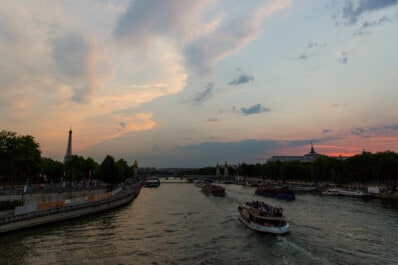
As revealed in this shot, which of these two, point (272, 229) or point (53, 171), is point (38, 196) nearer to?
point (272, 229)

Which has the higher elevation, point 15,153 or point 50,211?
point 15,153

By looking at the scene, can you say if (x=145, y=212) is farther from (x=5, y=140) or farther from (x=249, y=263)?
(x=249, y=263)

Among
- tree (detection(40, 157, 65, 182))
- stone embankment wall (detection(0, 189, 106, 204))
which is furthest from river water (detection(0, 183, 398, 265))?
tree (detection(40, 157, 65, 182))

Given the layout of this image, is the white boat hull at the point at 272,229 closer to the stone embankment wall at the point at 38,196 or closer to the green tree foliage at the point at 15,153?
the stone embankment wall at the point at 38,196

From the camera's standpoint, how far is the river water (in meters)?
36.4

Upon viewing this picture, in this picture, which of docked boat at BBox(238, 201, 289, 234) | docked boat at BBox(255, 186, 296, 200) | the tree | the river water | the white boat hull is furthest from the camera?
the tree

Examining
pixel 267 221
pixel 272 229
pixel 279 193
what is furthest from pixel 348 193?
pixel 272 229

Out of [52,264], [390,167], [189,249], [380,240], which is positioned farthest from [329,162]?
[52,264]

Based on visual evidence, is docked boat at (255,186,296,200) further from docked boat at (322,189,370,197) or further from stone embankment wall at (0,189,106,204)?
stone embankment wall at (0,189,106,204)

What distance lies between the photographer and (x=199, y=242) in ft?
147

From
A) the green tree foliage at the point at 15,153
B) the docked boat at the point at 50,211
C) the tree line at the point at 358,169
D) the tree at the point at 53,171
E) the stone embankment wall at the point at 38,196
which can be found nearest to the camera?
the docked boat at the point at 50,211

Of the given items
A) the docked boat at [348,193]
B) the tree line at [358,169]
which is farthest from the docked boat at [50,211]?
the tree line at [358,169]

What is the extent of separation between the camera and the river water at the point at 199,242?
120 ft

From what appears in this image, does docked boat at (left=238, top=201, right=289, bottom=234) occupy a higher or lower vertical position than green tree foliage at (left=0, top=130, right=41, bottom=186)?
lower
